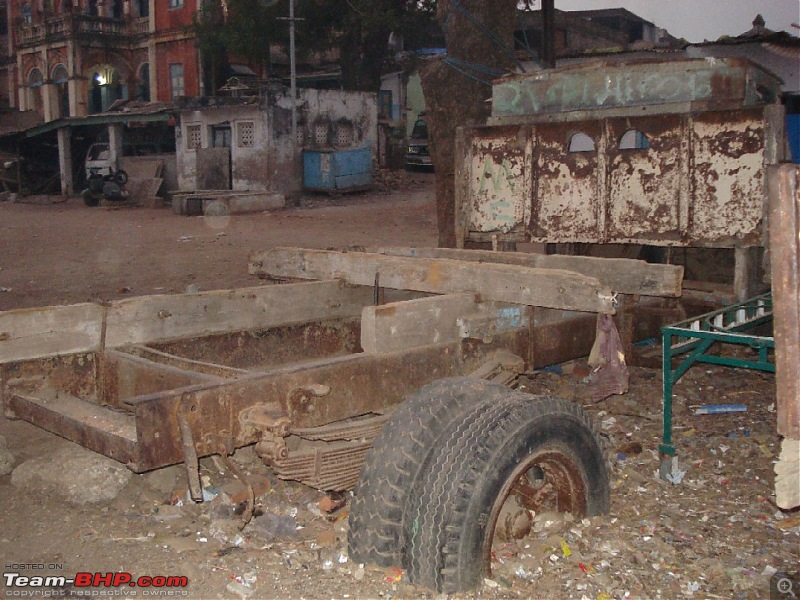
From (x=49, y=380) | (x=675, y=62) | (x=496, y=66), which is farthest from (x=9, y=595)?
(x=496, y=66)

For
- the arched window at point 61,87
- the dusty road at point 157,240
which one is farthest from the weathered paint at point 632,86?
the arched window at point 61,87

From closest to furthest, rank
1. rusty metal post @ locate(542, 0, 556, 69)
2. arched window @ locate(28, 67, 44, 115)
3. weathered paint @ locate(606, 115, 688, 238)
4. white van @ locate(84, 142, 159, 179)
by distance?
weathered paint @ locate(606, 115, 688, 238), rusty metal post @ locate(542, 0, 556, 69), white van @ locate(84, 142, 159, 179), arched window @ locate(28, 67, 44, 115)

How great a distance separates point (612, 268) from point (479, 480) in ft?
6.84

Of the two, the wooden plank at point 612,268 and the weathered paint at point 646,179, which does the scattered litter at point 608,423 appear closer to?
the wooden plank at point 612,268

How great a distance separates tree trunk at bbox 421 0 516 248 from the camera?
8.30 meters

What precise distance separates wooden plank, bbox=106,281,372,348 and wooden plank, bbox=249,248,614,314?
195mm

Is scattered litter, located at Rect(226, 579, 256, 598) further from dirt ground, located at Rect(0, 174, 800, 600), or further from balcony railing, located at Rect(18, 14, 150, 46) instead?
balcony railing, located at Rect(18, 14, 150, 46)

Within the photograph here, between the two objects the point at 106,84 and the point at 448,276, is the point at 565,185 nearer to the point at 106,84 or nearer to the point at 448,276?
the point at 448,276

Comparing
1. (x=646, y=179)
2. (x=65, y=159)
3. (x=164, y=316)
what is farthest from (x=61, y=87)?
(x=164, y=316)

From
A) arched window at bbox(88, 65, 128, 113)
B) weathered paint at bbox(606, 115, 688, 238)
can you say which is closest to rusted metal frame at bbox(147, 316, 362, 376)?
weathered paint at bbox(606, 115, 688, 238)

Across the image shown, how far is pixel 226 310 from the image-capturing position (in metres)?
4.16

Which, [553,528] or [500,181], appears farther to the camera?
[500,181]

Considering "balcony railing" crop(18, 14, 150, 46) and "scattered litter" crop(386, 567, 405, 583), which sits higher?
"balcony railing" crop(18, 14, 150, 46)

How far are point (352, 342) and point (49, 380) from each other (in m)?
1.78
